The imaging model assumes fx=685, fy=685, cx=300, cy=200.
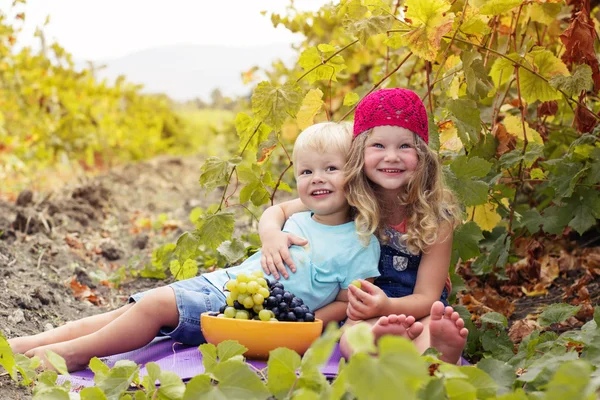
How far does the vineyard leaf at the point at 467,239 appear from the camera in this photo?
2.56 meters

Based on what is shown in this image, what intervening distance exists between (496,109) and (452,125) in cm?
22

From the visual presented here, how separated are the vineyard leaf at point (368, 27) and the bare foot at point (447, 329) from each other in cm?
89

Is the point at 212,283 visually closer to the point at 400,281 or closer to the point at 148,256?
the point at 400,281

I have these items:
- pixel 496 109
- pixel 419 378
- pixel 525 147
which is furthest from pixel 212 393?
pixel 496 109

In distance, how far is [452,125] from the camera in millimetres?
2641

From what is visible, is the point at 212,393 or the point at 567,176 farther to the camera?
the point at 567,176

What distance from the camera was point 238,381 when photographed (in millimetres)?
1449

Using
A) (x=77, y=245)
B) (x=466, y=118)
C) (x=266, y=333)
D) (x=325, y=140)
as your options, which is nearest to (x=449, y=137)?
(x=466, y=118)

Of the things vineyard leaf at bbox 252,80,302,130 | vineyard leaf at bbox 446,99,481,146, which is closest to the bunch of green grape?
vineyard leaf at bbox 252,80,302,130

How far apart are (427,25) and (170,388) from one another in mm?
1387

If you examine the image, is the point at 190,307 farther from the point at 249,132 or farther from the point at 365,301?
the point at 249,132

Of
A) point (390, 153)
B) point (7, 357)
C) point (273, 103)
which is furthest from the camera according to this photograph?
point (273, 103)

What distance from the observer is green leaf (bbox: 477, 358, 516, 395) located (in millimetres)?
1571

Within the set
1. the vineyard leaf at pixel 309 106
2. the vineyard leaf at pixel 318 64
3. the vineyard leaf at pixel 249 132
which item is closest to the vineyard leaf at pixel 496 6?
the vineyard leaf at pixel 318 64
